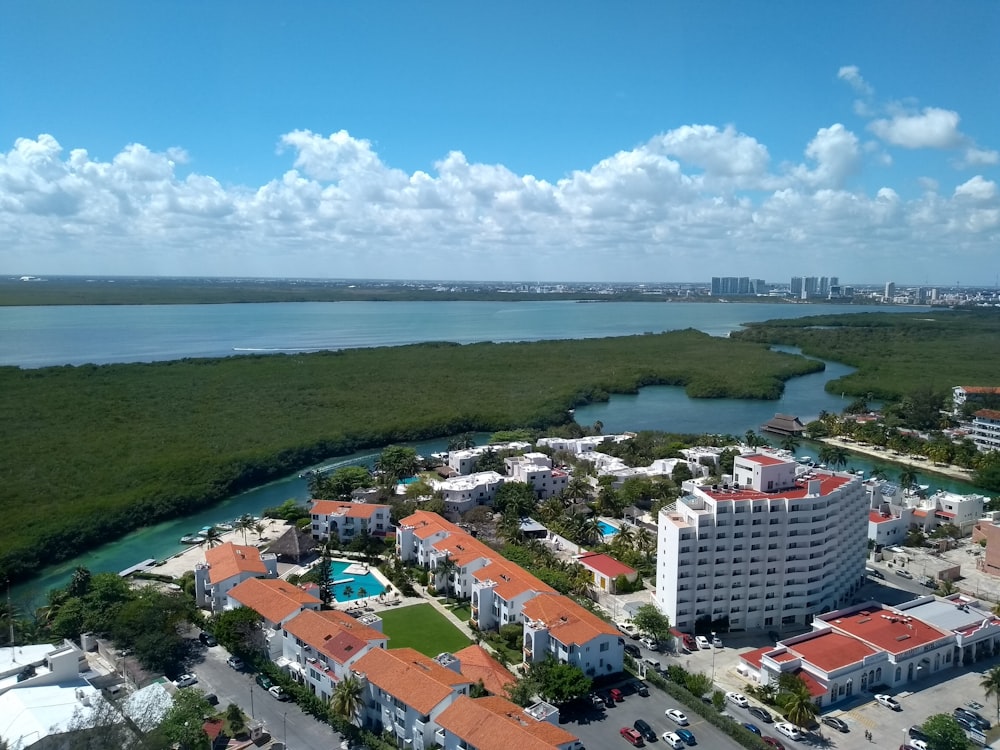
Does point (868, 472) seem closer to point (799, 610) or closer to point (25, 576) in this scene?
point (799, 610)

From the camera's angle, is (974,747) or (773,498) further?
(773,498)

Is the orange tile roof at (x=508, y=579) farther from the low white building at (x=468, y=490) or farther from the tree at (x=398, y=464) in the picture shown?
the tree at (x=398, y=464)

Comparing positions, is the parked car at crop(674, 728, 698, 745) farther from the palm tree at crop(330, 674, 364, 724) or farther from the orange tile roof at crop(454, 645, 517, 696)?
the palm tree at crop(330, 674, 364, 724)

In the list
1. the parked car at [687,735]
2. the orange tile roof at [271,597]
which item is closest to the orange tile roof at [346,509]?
the orange tile roof at [271,597]

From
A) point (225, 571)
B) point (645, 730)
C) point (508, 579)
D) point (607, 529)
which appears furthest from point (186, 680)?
point (607, 529)

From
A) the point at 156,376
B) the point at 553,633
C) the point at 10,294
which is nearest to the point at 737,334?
the point at 156,376

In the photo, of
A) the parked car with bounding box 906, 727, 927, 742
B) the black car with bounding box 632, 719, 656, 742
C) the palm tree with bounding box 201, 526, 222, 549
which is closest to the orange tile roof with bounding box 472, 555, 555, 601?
the black car with bounding box 632, 719, 656, 742
